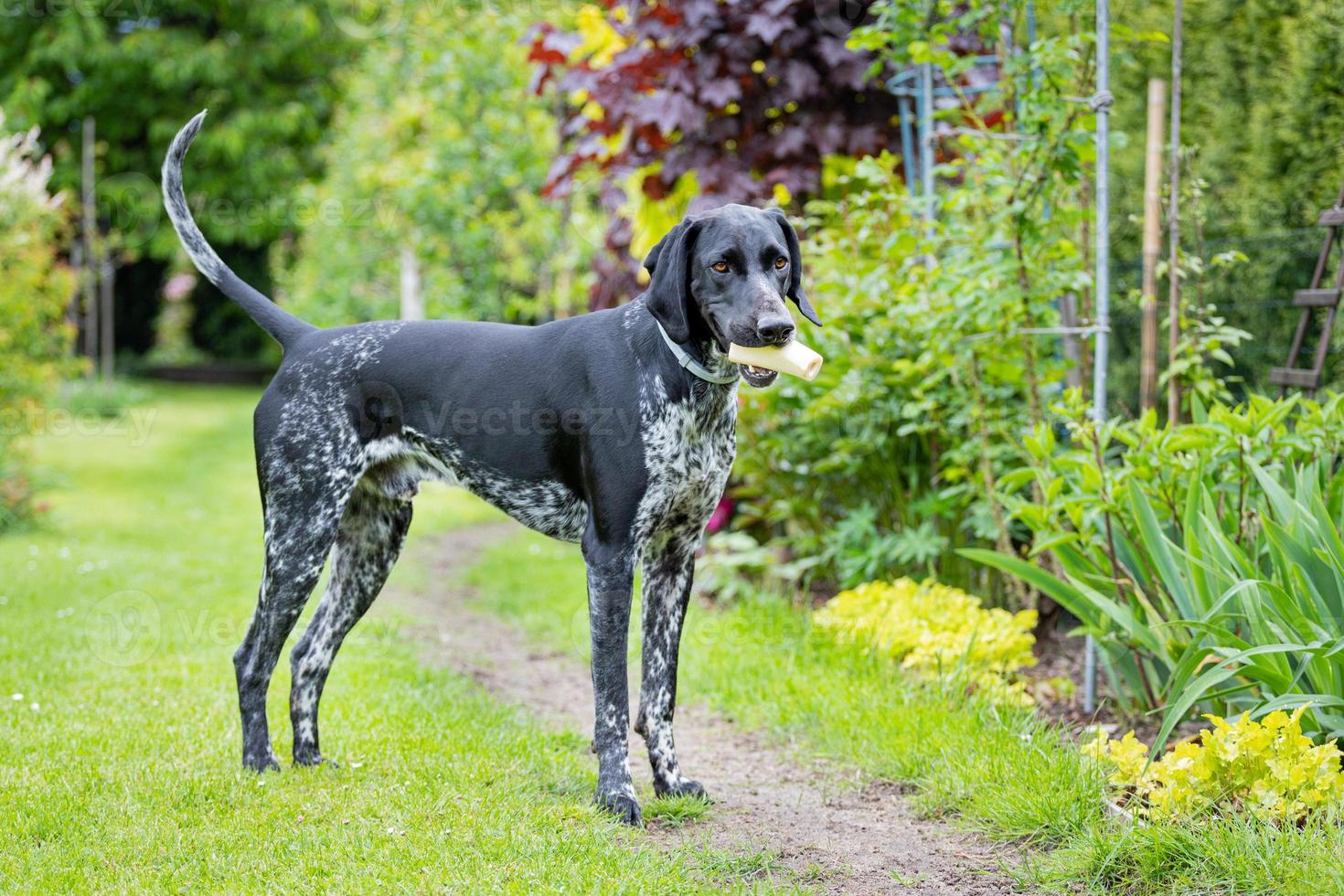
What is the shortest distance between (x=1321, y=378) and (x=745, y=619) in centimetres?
252

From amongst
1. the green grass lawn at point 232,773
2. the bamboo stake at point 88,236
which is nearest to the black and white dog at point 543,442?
the green grass lawn at point 232,773

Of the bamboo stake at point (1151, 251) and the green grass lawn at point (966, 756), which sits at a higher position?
the bamboo stake at point (1151, 251)

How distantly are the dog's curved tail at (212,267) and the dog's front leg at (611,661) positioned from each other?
3.96ft

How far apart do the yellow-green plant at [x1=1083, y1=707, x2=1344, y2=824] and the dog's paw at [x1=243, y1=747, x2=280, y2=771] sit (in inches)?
93.9

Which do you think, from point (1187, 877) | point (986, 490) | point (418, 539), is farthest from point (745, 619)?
point (418, 539)

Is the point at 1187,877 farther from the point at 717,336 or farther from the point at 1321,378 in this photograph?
the point at 1321,378

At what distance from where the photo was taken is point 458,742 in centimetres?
374

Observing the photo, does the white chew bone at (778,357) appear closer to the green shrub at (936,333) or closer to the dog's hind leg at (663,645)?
the dog's hind leg at (663,645)

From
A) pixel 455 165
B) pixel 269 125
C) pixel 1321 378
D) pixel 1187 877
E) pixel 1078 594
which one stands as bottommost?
pixel 1187 877

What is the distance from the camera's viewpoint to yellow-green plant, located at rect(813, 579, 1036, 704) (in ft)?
13.7

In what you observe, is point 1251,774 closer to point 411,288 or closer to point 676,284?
point 676,284

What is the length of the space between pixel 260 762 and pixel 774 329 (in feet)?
6.54

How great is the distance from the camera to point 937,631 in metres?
4.40

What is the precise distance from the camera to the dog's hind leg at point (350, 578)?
365cm
